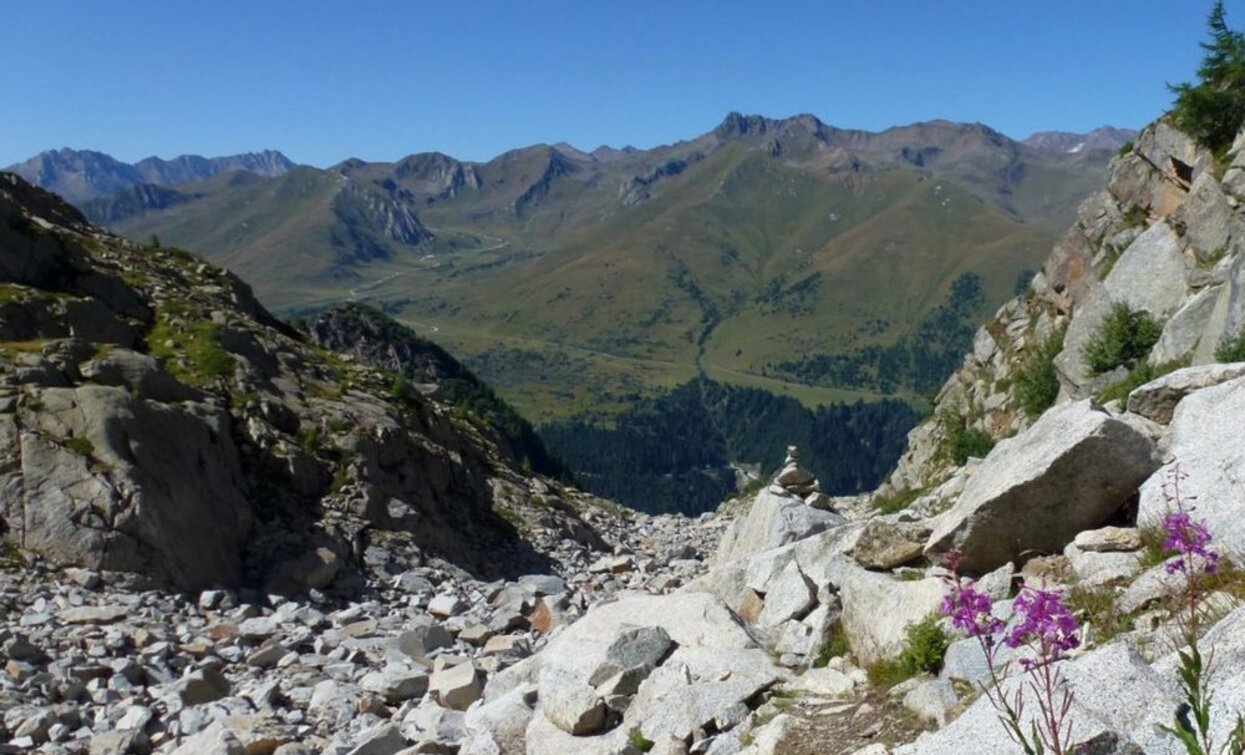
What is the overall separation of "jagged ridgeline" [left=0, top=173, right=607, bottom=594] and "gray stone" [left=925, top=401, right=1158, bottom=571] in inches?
823

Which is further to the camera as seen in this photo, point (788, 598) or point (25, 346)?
point (25, 346)

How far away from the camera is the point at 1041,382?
146 feet

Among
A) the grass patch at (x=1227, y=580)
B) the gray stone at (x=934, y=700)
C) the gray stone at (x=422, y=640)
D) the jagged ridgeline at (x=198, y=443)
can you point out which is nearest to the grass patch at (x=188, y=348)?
the jagged ridgeline at (x=198, y=443)

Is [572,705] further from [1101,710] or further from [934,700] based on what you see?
[1101,710]

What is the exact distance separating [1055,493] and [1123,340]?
2577 centimetres

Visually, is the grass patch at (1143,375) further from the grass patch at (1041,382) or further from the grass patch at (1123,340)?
the grass patch at (1041,382)

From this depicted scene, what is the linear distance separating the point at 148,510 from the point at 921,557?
2103 cm

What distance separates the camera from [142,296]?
4144 centimetres

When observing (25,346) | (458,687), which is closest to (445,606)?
(458,687)

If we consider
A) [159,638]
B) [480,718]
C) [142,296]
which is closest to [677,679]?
[480,718]

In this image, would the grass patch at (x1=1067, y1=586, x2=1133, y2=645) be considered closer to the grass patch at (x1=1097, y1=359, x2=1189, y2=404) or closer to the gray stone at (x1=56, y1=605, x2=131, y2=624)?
the grass patch at (x1=1097, y1=359, x2=1189, y2=404)

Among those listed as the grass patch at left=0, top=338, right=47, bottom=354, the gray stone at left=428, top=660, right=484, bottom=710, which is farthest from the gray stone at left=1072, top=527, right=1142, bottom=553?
the grass patch at left=0, top=338, right=47, bottom=354

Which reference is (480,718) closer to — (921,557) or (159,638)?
(921,557)

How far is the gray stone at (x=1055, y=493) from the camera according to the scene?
13.7m
